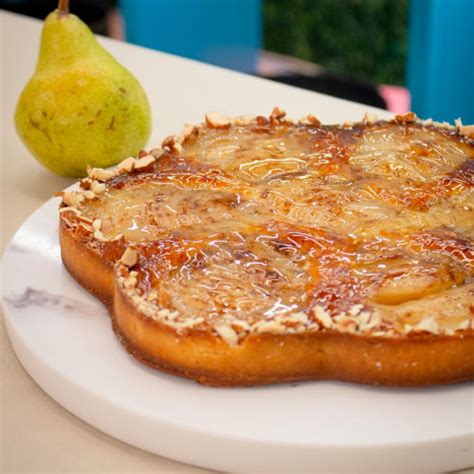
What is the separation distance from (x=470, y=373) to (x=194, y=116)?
1.29m

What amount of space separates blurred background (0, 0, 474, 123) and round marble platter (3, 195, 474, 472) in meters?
1.91

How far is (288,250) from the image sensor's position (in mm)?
1253

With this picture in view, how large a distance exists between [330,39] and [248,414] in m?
4.34

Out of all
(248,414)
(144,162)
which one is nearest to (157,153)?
(144,162)

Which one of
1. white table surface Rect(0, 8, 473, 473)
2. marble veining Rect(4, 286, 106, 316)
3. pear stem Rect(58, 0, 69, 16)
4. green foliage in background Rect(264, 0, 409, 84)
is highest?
pear stem Rect(58, 0, 69, 16)

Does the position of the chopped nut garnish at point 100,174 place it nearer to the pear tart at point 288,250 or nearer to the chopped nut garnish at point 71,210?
the pear tart at point 288,250

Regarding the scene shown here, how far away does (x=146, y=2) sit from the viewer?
3508mm

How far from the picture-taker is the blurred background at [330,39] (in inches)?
118

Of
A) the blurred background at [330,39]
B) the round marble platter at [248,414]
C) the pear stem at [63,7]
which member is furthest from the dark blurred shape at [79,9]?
the round marble platter at [248,414]

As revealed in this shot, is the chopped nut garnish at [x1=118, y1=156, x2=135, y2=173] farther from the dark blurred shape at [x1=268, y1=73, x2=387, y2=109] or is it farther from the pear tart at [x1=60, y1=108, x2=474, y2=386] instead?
the dark blurred shape at [x1=268, y1=73, x2=387, y2=109]

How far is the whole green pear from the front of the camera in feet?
5.59

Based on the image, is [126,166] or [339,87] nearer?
[126,166]

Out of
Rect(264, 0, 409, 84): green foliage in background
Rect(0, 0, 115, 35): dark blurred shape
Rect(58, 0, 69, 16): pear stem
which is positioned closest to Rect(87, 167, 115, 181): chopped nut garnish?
Rect(58, 0, 69, 16): pear stem

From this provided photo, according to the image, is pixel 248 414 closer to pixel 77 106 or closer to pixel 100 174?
pixel 100 174
